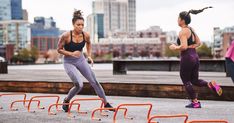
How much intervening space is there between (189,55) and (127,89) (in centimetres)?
375

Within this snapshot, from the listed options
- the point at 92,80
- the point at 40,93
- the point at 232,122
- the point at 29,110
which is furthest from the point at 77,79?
the point at 40,93

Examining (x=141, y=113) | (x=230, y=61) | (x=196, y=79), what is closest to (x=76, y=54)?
(x=141, y=113)

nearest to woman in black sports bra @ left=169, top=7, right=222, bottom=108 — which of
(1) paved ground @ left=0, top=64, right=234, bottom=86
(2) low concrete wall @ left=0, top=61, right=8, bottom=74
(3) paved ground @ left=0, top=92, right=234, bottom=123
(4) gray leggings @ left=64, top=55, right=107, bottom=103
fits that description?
(3) paved ground @ left=0, top=92, right=234, bottom=123

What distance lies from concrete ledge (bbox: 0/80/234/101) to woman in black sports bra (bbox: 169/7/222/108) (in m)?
1.80

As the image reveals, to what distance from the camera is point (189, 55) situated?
9664mm

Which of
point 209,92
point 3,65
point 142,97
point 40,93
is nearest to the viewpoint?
point 209,92

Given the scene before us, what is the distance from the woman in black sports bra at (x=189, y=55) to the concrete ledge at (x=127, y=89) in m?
1.80

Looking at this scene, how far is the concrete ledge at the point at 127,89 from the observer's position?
11.7 m

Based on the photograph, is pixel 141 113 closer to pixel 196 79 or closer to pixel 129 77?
pixel 196 79

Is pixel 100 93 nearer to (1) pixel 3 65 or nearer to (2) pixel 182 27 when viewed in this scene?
(2) pixel 182 27

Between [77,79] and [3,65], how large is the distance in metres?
15.7

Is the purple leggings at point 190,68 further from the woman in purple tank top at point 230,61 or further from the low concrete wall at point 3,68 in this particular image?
the low concrete wall at point 3,68

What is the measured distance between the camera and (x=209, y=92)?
11695mm

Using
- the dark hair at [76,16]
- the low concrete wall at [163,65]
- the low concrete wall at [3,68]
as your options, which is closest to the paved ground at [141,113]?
the dark hair at [76,16]
